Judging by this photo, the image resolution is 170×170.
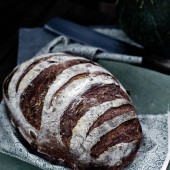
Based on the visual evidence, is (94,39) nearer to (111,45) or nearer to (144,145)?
(111,45)

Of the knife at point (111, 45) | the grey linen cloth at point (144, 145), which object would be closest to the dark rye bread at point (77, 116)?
the grey linen cloth at point (144, 145)

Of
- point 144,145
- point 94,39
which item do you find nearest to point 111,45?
point 94,39

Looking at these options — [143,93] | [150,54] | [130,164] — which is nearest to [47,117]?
[130,164]

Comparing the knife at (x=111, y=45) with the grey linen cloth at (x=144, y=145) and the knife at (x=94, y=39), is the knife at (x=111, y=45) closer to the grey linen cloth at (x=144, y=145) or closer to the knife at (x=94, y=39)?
the knife at (x=94, y=39)

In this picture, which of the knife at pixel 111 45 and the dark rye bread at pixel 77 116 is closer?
the dark rye bread at pixel 77 116

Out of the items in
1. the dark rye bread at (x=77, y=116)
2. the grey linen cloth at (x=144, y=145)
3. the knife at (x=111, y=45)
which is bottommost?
the grey linen cloth at (x=144, y=145)

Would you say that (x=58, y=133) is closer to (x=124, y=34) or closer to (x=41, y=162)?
(x=41, y=162)
